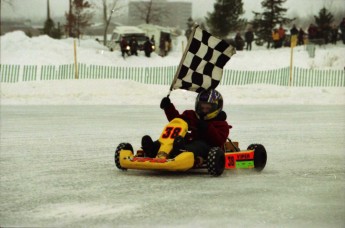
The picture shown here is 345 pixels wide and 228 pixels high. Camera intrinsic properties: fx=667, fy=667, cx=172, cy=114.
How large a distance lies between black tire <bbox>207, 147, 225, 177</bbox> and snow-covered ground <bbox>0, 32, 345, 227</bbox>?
0.33ft

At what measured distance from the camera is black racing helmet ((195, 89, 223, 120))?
619 cm

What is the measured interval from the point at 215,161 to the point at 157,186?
0.63m

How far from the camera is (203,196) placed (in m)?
5.12

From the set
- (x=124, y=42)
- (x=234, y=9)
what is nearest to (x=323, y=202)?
(x=124, y=42)

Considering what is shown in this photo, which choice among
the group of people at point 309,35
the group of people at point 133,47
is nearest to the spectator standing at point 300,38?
the group of people at point 309,35

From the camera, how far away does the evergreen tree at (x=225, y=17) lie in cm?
3959

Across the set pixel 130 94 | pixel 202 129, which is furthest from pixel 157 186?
pixel 130 94

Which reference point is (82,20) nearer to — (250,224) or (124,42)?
(124,42)

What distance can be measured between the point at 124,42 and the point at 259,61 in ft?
22.0

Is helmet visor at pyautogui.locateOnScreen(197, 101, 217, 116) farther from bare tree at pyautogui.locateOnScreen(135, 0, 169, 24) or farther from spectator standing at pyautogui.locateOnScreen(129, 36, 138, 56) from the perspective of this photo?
bare tree at pyautogui.locateOnScreen(135, 0, 169, 24)

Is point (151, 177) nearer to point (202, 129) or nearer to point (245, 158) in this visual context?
point (202, 129)

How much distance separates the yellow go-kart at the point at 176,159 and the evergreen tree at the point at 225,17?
1318 inches

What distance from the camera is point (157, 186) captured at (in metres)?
5.54

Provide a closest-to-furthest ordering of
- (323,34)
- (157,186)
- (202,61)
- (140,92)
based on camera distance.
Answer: (157,186), (202,61), (140,92), (323,34)
